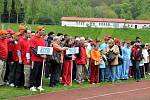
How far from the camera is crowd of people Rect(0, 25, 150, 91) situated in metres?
13.9

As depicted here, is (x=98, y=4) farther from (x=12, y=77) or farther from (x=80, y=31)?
(x=12, y=77)

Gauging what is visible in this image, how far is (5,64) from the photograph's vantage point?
14266 mm

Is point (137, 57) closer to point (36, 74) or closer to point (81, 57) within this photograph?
point (81, 57)

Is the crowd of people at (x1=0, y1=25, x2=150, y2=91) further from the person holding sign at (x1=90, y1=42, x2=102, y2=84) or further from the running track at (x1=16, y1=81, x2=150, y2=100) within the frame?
the running track at (x1=16, y1=81, x2=150, y2=100)

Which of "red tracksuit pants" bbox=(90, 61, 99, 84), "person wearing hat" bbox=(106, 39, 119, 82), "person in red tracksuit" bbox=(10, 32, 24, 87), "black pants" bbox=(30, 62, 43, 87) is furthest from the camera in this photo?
"person wearing hat" bbox=(106, 39, 119, 82)

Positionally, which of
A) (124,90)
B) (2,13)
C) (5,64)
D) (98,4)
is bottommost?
(124,90)

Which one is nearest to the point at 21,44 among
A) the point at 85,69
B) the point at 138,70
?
the point at 85,69

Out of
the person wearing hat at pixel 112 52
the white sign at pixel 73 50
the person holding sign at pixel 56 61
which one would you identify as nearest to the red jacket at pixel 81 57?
the white sign at pixel 73 50

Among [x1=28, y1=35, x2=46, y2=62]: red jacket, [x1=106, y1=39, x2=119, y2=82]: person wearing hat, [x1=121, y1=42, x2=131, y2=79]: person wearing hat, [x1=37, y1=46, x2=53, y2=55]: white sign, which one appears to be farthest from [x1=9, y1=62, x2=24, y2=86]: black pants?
[x1=121, y1=42, x2=131, y2=79]: person wearing hat

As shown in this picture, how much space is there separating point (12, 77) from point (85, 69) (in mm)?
3530

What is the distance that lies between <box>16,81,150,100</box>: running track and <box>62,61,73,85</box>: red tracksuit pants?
941mm

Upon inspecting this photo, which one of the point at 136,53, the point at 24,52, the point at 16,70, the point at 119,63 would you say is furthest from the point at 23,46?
the point at 136,53

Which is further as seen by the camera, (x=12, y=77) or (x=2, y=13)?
(x=2, y=13)

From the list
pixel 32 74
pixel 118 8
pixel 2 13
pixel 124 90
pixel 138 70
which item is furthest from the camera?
→ pixel 118 8
